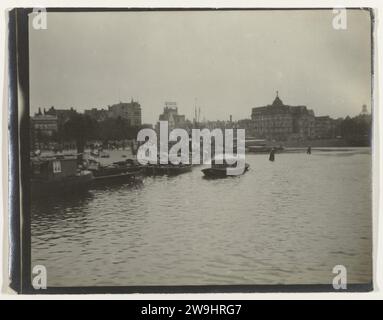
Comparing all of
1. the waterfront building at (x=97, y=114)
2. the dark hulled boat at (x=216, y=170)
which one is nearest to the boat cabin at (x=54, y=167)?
the waterfront building at (x=97, y=114)

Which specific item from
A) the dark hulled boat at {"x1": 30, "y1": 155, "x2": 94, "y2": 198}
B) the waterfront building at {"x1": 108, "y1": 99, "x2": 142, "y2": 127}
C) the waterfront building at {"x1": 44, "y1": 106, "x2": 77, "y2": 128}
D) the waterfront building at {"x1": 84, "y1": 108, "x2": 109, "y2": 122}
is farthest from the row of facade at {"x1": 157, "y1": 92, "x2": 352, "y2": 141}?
the dark hulled boat at {"x1": 30, "y1": 155, "x2": 94, "y2": 198}

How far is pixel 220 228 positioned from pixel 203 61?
1.59 m

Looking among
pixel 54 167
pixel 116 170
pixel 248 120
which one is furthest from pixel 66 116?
pixel 248 120

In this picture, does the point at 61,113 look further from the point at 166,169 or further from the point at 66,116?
the point at 166,169

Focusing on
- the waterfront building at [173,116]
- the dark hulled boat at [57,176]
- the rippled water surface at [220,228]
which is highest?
the waterfront building at [173,116]

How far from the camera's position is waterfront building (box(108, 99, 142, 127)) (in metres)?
5.19

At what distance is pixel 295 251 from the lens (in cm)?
516

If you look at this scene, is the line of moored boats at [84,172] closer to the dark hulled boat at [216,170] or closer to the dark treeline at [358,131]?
the dark hulled boat at [216,170]

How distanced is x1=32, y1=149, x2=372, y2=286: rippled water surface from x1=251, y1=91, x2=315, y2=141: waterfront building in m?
0.25

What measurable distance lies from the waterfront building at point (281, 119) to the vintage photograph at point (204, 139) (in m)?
0.01

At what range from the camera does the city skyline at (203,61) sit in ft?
17.1

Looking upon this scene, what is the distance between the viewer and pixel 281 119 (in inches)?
205

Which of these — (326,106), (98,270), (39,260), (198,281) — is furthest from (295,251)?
(39,260)

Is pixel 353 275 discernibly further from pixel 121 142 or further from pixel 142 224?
pixel 121 142
